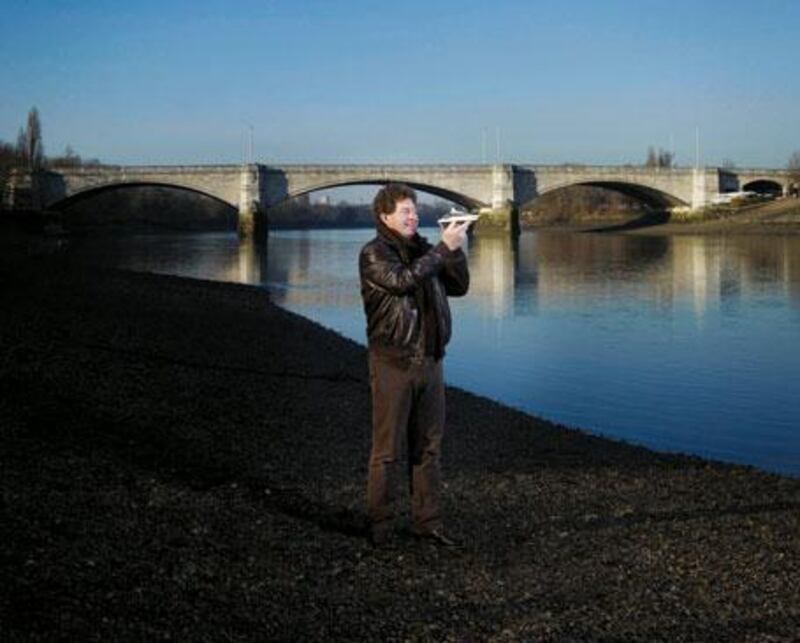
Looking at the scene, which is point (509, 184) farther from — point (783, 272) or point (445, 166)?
point (783, 272)

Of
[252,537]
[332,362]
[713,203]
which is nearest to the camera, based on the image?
[252,537]

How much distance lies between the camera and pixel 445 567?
5.07 meters

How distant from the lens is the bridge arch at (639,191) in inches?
3189

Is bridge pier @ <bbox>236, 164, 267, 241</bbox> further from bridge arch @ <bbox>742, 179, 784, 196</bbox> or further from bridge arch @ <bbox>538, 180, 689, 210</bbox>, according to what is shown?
bridge arch @ <bbox>742, 179, 784, 196</bbox>

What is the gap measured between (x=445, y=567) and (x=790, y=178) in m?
93.7

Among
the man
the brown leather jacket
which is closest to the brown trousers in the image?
the man

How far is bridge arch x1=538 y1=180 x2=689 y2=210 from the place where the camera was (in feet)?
266

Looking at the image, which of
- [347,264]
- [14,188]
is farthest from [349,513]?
[14,188]

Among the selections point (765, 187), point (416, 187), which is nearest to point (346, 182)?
point (416, 187)

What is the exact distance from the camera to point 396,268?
16.9 feet

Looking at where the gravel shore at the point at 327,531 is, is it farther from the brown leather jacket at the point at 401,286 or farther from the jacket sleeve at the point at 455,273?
the jacket sleeve at the point at 455,273

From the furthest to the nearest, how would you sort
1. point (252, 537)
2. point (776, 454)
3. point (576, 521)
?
point (776, 454)
point (576, 521)
point (252, 537)

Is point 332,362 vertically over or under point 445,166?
under

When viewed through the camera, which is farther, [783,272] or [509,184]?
[509,184]
